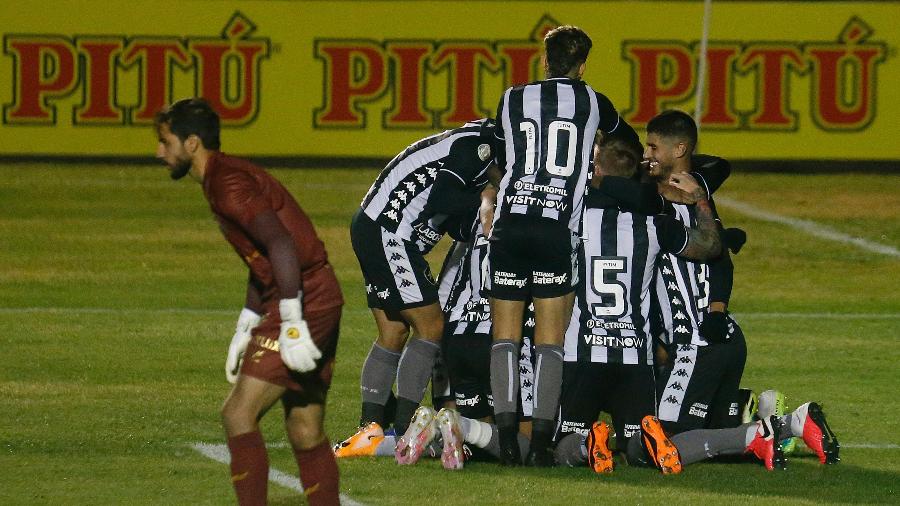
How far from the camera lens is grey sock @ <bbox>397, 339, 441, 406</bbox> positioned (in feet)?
27.9

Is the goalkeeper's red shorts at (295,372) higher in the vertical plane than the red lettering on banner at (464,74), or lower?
lower

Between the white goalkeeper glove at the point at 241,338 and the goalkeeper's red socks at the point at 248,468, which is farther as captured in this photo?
the white goalkeeper glove at the point at 241,338

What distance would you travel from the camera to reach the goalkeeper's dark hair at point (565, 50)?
8.23 metres

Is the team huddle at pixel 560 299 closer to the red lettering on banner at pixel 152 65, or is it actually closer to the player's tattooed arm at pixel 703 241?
the player's tattooed arm at pixel 703 241

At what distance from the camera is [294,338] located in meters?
6.12

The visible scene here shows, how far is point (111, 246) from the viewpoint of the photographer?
670 inches

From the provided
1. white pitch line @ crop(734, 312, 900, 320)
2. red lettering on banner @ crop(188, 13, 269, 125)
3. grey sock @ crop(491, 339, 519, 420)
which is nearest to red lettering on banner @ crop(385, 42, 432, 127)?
red lettering on banner @ crop(188, 13, 269, 125)

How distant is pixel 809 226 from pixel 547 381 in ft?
38.5

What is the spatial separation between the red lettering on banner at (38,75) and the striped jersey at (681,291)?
1551cm

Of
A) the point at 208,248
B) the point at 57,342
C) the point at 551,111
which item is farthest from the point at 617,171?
the point at 208,248

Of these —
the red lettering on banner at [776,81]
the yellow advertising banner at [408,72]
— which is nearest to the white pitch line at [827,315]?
the yellow advertising banner at [408,72]

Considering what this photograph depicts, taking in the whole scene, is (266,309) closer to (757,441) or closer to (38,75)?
(757,441)

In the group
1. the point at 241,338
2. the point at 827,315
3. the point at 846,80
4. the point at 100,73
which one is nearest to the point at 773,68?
the point at 846,80

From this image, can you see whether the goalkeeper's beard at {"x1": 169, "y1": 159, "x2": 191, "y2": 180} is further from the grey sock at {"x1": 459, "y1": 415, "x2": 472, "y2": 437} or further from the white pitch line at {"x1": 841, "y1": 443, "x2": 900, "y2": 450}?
the white pitch line at {"x1": 841, "y1": 443, "x2": 900, "y2": 450}
